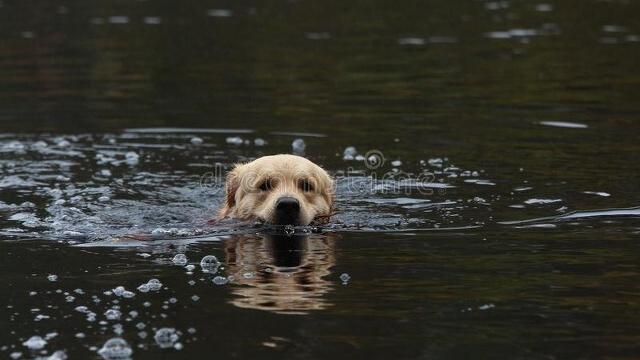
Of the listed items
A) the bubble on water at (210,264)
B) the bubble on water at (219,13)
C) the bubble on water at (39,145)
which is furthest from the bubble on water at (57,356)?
the bubble on water at (219,13)

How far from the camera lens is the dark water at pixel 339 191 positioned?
258 inches

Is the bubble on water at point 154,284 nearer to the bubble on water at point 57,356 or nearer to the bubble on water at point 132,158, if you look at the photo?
the bubble on water at point 57,356

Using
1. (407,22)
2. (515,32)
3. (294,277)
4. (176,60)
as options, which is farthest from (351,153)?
(407,22)

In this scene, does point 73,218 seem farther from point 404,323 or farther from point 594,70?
point 594,70

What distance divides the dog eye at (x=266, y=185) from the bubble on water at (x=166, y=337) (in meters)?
3.51

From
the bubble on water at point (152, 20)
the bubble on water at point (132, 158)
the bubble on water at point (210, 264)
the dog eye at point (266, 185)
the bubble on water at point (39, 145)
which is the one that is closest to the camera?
the bubble on water at point (210, 264)

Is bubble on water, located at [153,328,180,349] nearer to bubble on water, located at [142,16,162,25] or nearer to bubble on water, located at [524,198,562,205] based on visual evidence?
bubble on water, located at [524,198,562,205]

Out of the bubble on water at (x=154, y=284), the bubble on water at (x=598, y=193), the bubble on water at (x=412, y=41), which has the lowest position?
the bubble on water at (x=154, y=284)

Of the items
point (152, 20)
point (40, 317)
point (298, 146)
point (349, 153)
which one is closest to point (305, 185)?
point (349, 153)

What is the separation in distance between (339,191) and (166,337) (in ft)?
18.8

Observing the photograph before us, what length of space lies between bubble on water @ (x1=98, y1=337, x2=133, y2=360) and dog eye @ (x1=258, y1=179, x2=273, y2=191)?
3818 millimetres

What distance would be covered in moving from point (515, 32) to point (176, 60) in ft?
24.6

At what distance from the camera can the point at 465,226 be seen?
9531 millimetres

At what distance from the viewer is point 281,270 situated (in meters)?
8.06
